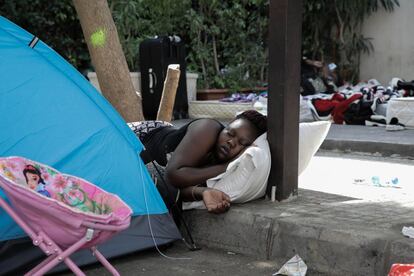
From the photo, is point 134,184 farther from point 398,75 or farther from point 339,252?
point 398,75

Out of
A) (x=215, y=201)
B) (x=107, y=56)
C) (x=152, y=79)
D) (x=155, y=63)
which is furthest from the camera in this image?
(x=152, y=79)

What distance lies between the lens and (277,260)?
3807mm

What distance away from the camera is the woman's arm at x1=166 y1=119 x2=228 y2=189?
4.18 metres

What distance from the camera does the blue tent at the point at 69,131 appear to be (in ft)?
12.2

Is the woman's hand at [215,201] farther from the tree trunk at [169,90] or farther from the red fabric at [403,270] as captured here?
the tree trunk at [169,90]

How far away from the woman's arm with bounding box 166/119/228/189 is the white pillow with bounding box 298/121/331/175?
0.69m

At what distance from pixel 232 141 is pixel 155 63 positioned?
6562 mm

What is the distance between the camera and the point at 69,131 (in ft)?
12.6

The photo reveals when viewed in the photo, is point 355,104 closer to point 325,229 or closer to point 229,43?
point 229,43

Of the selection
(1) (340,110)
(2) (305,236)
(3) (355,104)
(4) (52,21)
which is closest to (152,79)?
(1) (340,110)

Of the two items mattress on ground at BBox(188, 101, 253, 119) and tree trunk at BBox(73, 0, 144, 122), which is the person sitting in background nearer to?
mattress on ground at BBox(188, 101, 253, 119)

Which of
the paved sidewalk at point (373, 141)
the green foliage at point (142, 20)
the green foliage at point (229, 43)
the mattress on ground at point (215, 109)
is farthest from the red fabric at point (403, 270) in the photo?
the green foliage at point (229, 43)

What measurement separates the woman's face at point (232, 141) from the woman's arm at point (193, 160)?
5 centimetres

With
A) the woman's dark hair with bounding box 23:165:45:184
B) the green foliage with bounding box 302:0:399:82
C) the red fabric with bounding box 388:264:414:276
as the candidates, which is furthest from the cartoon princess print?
the green foliage with bounding box 302:0:399:82
